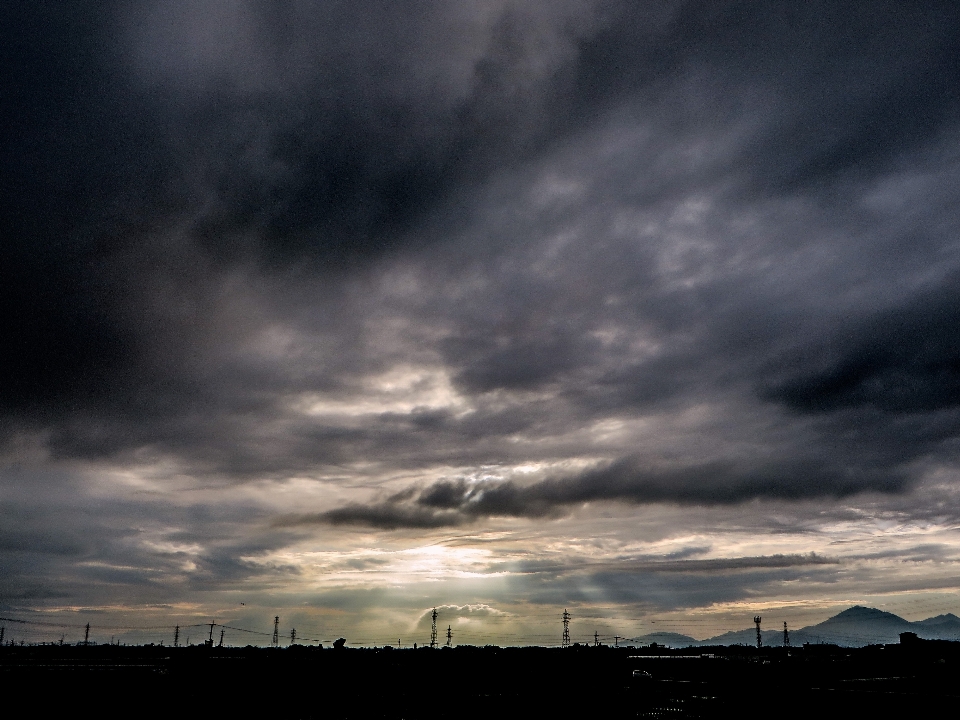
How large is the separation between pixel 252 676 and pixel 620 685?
38318 mm

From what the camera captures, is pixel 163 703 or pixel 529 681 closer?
pixel 163 703

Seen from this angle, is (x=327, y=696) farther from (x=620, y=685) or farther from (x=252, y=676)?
(x=620, y=685)

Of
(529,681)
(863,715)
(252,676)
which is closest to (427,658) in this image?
(529,681)

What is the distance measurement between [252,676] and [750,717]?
50991 millimetres

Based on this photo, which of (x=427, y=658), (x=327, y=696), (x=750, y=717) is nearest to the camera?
(x=750, y=717)

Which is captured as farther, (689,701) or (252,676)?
(252,676)

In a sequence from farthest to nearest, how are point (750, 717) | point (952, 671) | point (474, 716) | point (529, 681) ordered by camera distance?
point (529, 681), point (952, 671), point (474, 716), point (750, 717)

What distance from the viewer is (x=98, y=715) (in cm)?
5131

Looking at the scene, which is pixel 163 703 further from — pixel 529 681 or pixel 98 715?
pixel 529 681

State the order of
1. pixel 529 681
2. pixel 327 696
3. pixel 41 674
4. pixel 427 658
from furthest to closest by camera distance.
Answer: pixel 427 658 → pixel 529 681 → pixel 41 674 → pixel 327 696

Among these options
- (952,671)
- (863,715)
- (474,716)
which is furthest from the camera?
(952,671)

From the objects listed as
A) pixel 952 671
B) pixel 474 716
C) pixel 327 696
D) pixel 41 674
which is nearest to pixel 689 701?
pixel 474 716

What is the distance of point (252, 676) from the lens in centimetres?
7100

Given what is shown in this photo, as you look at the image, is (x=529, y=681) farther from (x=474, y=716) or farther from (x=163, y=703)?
(x=163, y=703)
